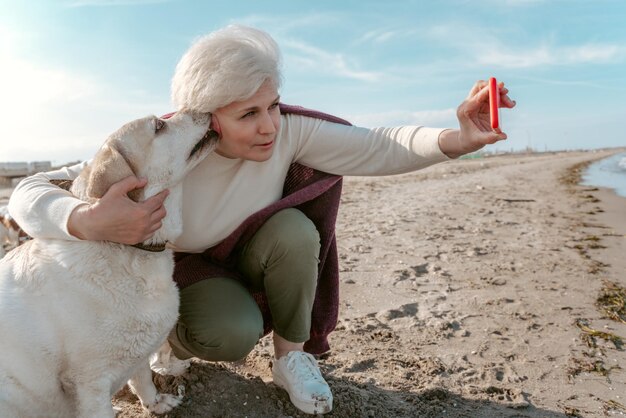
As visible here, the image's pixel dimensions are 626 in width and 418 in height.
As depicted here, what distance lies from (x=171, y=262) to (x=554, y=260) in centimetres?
460

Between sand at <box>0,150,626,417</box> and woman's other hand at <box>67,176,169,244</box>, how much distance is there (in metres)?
1.13

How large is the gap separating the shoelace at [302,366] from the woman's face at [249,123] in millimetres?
1144

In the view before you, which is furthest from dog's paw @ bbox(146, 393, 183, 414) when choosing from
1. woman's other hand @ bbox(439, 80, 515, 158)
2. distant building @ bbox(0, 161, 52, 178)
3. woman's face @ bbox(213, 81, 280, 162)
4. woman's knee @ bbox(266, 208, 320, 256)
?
distant building @ bbox(0, 161, 52, 178)

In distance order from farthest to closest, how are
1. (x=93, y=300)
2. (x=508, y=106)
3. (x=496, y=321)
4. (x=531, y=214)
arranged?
1. (x=531, y=214)
2. (x=496, y=321)
3. (x=508, y=106)
4. (x=93, y=300)

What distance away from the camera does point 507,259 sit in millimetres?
5742

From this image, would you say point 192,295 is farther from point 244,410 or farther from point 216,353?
point 244,410

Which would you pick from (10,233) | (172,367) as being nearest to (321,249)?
(172,367)

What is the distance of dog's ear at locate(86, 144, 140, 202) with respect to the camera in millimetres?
2273

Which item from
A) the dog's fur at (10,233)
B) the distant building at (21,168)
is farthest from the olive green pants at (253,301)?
the distant building at (21,168)

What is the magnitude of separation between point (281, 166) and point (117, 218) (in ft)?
3.50

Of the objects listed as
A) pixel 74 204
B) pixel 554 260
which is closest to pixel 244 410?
pixel 74 204

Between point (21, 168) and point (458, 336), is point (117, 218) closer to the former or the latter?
point (458, 336)

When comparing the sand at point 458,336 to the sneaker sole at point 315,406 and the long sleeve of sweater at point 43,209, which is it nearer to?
the sneaker sole at point 315,406

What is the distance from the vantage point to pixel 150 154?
2.44m
